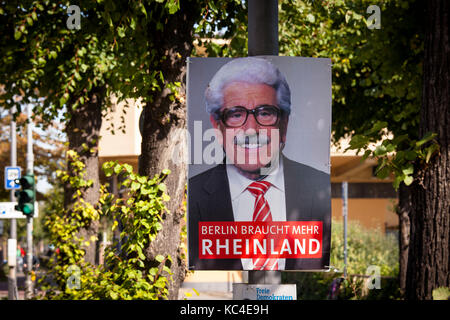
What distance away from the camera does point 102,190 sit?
11.1 meters

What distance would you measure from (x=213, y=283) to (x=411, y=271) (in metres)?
20.8

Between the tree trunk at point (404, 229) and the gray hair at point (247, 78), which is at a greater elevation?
the gray hair at point (247, 78)

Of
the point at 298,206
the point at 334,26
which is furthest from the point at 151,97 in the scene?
the point at 334,26

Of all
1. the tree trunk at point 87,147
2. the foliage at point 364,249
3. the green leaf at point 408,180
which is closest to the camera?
the green leaf at point 408,180

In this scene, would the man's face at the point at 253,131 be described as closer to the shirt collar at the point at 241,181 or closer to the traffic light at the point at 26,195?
the shirt collar at the point at 241,181

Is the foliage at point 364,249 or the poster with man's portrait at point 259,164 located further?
the foliage at point 364,249

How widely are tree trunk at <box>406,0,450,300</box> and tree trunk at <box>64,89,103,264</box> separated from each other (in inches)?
267

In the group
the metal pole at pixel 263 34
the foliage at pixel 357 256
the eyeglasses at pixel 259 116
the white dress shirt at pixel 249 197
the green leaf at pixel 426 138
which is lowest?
the foliage at pixel 357 256

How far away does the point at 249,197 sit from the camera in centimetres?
412

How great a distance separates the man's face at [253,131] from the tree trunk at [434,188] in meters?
2.23

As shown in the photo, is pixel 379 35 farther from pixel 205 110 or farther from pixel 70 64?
pixel 205 110

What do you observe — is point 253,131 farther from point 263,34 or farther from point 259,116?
point 263,34

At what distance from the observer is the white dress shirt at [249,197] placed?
4.07m

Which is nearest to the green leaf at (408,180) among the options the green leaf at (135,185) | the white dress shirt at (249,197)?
the white dress shirt at (249,197)
